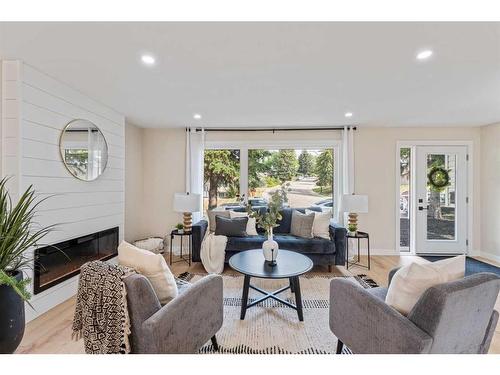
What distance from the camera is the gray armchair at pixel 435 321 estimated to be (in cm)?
117

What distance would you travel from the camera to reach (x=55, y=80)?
2441 mm

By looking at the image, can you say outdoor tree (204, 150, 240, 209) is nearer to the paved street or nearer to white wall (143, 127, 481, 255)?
white wall (143, 127, 481, 255)

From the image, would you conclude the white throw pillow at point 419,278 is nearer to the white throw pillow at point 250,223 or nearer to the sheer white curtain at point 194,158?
the white throw pillow at point 250,223

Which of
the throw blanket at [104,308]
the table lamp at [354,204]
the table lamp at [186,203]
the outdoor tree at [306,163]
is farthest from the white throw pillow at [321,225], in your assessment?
the throw blanket at [104,308]

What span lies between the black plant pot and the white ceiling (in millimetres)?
1697

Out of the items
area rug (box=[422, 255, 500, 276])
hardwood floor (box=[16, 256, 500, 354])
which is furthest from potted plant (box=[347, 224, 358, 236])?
hardwood floor (box=[16, 256, 500, 354])

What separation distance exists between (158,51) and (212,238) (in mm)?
2368

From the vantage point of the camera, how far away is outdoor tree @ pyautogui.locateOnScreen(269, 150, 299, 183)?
450 centimetres

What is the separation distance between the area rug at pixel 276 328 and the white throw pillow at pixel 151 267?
0.63m

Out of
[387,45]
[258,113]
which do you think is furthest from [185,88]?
[387,45]

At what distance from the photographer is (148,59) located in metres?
2.03

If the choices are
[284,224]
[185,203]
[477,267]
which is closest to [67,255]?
[185,203]

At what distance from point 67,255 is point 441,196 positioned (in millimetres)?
5654

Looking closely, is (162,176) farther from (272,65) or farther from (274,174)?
(272,65)
